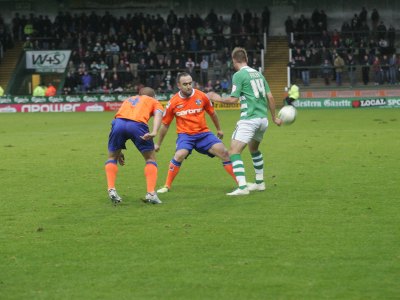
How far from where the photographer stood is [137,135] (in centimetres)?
1133

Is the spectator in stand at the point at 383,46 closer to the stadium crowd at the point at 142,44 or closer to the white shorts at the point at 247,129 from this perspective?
the stadium crowd at the point at 142,44

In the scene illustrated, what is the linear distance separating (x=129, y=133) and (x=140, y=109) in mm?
385

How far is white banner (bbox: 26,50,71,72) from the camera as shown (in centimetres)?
4700

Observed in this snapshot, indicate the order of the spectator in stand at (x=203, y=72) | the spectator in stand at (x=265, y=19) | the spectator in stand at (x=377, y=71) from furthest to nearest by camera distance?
the spectator in stand at (x=265, y=19) < the spectator in stand at (x=203, y=72) < the spectator in stand at (x=377, y=71)

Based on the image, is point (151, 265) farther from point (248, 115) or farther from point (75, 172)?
point (75, 172)

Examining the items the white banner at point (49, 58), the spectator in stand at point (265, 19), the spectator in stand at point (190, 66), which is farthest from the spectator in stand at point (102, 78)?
the spectator in stand at point (265, 19)

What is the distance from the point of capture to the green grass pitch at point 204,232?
689cm

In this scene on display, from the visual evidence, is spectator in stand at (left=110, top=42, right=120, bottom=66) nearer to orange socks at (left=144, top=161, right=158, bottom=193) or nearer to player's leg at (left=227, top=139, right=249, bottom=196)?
player's leg at (left=227, top=139, right=249, bottom=196)

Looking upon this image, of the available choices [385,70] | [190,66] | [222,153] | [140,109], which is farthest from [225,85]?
[140,109]

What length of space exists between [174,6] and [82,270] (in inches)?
1845

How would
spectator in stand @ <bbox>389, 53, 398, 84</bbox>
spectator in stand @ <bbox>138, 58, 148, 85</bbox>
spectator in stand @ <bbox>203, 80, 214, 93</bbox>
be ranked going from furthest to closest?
1. spectator in stand @ <bbox>138, 58, 148, 85</bbox>
2. spectator in stand @ <bbox>203, 80, 214, 93</bbox>
3. spectator in stand @ <bbox>389, 53, 398, 84</bbox>

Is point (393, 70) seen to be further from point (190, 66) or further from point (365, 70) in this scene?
point (190, 66)

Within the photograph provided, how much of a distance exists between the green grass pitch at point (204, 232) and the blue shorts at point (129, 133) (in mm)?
801

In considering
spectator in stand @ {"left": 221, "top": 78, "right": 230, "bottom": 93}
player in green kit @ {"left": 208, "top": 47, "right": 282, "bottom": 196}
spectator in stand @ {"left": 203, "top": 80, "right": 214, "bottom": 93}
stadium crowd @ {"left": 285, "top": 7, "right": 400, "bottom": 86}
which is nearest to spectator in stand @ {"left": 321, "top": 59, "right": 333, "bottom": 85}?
stadium crowd @ {"left": 285, "top": 7, "right": 400, "bottom": 86}
